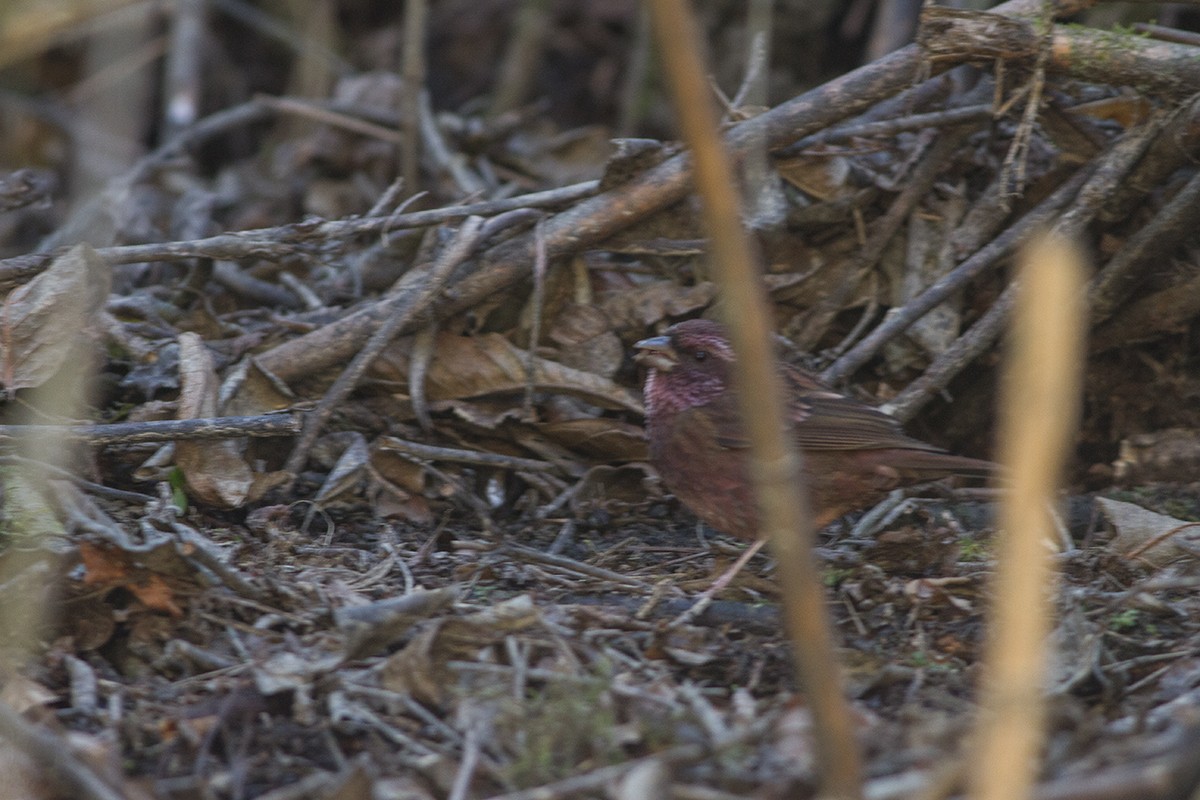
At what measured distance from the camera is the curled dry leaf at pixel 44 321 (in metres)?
3.85

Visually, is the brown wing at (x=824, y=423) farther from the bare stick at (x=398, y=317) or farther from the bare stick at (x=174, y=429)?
the bare stick at (x=174, y=429)

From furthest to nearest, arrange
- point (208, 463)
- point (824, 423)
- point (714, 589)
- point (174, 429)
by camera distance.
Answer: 1. point (824, 423)
2. point (208, 463)
3. point (174, 429)
4. point (714, 589)

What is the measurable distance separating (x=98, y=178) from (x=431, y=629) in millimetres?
4275

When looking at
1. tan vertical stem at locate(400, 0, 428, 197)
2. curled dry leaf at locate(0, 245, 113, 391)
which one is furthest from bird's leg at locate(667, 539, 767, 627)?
tan vertical stem at locate(400, 0, 428, 197)

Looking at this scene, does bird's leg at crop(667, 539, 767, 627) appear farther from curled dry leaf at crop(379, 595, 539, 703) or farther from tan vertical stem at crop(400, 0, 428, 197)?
tan vertical stem at crop(400, 0, 428, 197)

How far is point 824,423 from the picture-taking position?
4.19 m

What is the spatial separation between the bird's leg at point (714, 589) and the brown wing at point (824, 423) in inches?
15.4

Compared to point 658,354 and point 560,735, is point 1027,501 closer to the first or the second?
point 560,735

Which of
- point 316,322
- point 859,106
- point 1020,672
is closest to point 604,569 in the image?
point 316,322

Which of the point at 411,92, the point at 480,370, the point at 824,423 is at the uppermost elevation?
the point at 411,92

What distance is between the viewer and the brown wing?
4.13 meters

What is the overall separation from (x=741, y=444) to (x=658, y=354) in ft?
1.34

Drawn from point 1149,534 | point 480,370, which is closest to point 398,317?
point 480,370

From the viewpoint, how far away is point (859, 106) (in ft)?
14.4
